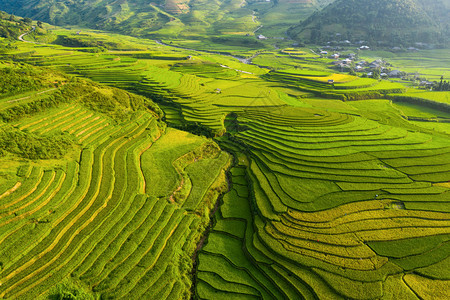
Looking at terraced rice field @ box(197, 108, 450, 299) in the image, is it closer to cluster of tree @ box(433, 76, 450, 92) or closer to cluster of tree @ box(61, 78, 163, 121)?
cluster of tree @ box(61, 78, 163, 121)

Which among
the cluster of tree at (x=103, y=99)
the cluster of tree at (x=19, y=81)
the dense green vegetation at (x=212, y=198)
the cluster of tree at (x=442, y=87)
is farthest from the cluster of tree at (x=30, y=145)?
the cluster of tree at (x=442, y=87)

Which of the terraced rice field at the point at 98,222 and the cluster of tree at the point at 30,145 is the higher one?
the cluster of tree at the point at 30,145

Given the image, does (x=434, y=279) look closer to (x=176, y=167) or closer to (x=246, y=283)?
(x=246, y=283)

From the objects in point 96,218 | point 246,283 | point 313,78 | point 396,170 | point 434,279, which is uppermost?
point 313,78

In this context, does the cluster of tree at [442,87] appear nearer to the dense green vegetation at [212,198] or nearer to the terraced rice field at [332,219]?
the dense green vegetation at [212,198]

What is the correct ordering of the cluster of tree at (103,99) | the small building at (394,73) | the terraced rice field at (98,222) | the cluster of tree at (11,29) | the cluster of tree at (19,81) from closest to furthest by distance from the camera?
the terraced rice field at (98,222)
the cluster of tree at (19,81)
the cluster of tree at (103,99)
the small building at (394,73)
the cluster of tree at (11,29)

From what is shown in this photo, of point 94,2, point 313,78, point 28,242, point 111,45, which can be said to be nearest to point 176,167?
point 28,242

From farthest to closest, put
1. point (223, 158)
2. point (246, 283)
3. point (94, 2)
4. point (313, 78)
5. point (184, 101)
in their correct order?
point (94, 2) < point (313, 78) < point (184, 101) < point (223, 158) < point (246, 283)
